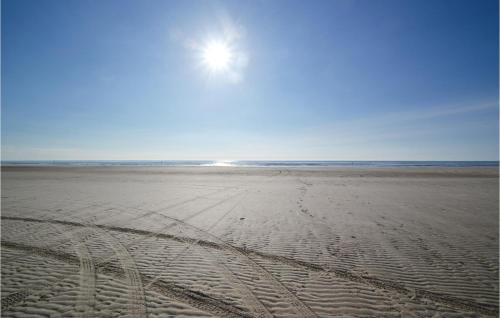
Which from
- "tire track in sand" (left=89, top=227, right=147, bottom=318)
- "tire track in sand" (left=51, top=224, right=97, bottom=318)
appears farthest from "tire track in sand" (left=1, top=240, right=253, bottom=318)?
"tire track in sand" (left=51, top=224, right=97, bottom=318)

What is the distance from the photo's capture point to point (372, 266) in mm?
6141

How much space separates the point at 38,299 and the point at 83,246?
2.74 metres

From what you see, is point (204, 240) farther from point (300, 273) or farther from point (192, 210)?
point (192, 210)

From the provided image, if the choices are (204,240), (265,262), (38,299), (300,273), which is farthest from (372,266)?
(38,299)

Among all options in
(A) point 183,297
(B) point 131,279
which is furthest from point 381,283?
(B) point 131,279

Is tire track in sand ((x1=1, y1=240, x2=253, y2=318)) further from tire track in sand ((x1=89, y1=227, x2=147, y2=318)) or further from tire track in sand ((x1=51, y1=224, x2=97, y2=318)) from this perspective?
tire track in sand ((x1=51, y1=224, x2=97, y2=318))

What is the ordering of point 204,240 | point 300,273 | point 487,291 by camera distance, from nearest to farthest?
point 487,291
point 300,273
point 204,240

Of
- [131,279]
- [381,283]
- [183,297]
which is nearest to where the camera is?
[183,297]

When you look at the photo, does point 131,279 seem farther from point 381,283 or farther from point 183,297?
point 381,283

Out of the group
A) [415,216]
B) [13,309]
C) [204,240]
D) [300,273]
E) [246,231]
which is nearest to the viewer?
[13,309]

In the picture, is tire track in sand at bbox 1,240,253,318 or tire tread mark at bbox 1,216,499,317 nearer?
tire track in sand at bbox 1,240,253,318

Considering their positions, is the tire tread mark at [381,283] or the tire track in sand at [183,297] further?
the tire tread mark at [381,283]

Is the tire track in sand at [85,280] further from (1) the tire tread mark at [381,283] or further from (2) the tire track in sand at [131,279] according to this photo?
(1) the tire tread mark at [381,283]

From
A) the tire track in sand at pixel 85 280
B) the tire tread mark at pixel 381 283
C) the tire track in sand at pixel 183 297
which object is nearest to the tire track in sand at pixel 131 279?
the tire track in sand at pixel 183 297
